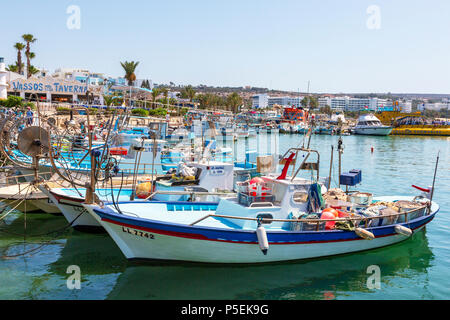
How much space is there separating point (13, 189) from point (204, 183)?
8.56 meters

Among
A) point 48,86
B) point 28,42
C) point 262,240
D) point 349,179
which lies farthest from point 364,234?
point 28,42

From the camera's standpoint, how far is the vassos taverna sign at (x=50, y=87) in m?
54.6

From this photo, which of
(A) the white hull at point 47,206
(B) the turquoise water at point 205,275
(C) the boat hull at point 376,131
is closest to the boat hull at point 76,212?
(B) the turquoise water at point 205,275

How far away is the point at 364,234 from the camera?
12469 mm

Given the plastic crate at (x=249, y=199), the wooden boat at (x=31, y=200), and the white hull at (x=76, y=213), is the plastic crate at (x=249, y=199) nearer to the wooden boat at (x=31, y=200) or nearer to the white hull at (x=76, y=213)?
the white hull at (x=76, y=213)

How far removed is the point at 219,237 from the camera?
11852 millimetres

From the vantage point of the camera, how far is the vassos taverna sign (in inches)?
2148

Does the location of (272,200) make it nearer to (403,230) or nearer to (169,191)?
(403,230)

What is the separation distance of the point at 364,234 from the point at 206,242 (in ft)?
15.9

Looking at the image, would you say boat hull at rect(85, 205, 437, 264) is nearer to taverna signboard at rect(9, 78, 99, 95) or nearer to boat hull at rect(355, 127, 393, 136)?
taverna signboard at rect(9, 78, 99, 95)

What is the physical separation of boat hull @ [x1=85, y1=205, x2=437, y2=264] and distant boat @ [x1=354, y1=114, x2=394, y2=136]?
86.0 meters
